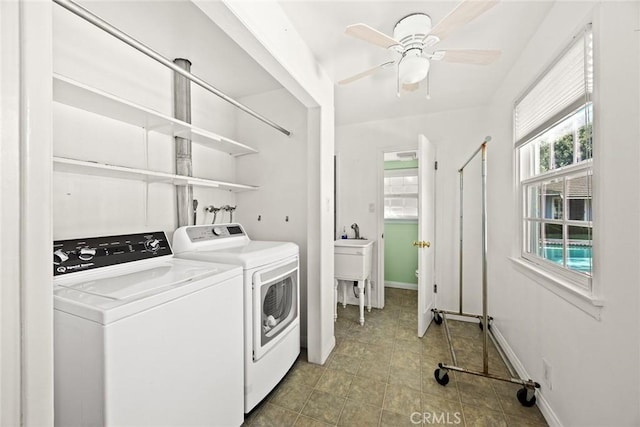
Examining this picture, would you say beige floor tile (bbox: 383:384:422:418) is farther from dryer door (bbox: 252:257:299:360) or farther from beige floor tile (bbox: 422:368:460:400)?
dryer door (bbox: 252:257:299:360)

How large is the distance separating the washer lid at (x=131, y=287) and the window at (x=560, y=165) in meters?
1.88

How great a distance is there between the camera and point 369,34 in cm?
134

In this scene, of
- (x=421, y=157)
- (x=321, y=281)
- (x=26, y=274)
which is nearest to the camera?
(x=26, y=274)

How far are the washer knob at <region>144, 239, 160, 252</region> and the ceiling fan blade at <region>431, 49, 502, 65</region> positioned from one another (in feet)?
6.94

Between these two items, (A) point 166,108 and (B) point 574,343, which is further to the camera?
(A) point 166,108

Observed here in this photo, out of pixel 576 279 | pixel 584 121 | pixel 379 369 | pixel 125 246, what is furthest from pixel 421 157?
pixel 125 246

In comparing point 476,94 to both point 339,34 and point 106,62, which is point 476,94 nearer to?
point 339,34

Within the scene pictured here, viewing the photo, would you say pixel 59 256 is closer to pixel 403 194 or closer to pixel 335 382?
pixel 335 382

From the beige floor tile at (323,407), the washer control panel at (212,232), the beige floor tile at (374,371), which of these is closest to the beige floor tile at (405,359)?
the beige floor tile at (374,371)

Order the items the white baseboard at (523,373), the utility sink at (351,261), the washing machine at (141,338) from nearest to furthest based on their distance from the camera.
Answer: the washing machine at (141,338)
the white baseboard at (523,373)
the utility sink at (351,261)

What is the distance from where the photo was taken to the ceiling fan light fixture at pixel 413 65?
5.21 ft

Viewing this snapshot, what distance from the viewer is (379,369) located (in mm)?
2049

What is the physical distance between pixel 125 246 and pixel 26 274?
976 mm

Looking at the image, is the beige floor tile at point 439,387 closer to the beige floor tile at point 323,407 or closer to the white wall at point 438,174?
the beige floor tile at point 323,407
